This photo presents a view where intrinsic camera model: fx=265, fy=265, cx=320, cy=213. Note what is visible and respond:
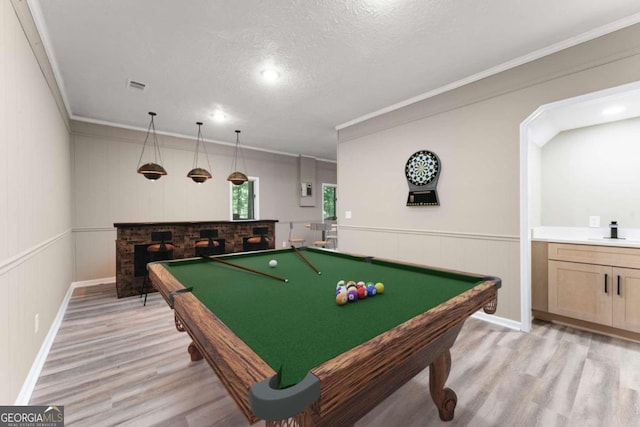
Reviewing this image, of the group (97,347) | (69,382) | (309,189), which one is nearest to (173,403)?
(69,382)

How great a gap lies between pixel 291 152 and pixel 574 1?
5.74 meters

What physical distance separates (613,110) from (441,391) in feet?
11.0

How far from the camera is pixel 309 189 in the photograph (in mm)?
7402

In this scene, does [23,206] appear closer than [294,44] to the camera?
Yes

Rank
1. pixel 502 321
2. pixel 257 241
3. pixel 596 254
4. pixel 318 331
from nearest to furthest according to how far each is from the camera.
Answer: pixel 318 331 < pixel 596 254 < pixel 502 321 < pixel 257 241

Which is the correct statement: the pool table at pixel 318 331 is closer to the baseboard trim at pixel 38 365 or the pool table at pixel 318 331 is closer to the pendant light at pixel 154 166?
the baseboard trim at pixel 38 365

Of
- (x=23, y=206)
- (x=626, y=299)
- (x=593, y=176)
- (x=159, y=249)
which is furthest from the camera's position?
(x=159, y=249)

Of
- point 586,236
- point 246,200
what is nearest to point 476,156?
point 586,236

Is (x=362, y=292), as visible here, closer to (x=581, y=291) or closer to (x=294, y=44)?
(x=294, y=44)

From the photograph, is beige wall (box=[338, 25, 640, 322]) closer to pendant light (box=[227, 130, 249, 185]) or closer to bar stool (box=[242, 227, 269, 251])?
bar stool (box=[242, 227, 269, 251])

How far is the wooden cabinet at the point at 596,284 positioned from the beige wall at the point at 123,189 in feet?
18.6

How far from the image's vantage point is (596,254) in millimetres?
2570

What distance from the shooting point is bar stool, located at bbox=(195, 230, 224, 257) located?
4.34 metres

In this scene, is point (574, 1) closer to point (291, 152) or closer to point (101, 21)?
point (101, 21)
